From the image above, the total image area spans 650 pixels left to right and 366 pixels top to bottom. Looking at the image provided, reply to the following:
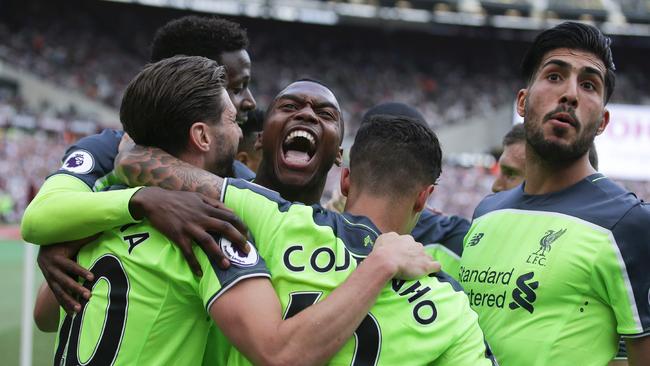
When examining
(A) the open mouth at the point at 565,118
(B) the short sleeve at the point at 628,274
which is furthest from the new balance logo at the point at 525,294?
(A) the open mouth at the point at 565,118

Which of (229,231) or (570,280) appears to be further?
(570,280)

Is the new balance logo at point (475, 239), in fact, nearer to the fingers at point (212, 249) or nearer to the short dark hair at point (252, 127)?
the fingers at point (212, 249)

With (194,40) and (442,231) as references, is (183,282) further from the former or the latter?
(442,231)

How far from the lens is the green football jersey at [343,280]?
2205 millimetres

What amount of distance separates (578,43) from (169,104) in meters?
1.63

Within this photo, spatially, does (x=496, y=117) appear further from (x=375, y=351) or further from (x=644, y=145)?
(x=375, y=351)

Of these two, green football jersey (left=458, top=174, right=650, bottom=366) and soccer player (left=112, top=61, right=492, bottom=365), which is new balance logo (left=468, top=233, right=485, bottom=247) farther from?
soccer player (left=112, top=61, right=492, bottom=365)

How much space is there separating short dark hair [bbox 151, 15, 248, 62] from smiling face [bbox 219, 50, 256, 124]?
0.14 ft

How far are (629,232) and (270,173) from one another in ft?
5.11

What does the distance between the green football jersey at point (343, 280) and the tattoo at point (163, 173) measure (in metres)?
0.10

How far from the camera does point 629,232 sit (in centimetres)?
251

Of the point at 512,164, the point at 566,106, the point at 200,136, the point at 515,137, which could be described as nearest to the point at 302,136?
the point at 200,136

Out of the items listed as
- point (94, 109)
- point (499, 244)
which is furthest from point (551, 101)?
point (94, 109)

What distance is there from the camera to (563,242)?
8.66 ft
